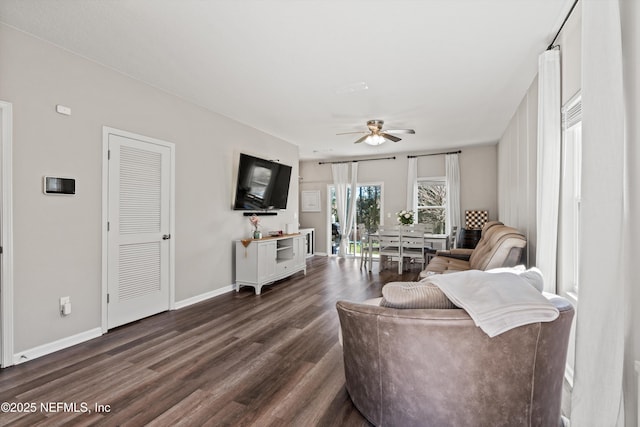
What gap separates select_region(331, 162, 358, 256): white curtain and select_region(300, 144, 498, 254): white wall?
0.25 meters

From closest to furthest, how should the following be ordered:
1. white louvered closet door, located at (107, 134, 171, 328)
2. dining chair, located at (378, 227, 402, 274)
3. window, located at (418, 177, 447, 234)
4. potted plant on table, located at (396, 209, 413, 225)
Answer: white louvered closet door, located at (107, 134, 171, 328)
dining chair, located at (378, 227, 402, 274)
potted plant on table, located at (396, 209, 413, 225)
window, located at (418, 177, 447, 234)

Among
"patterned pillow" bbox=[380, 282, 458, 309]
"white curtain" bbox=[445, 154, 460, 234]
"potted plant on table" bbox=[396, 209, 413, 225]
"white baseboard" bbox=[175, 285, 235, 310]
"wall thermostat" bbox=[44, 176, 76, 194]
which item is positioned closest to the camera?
"patterned pillow" bbox=[380, 282, 458, 309]

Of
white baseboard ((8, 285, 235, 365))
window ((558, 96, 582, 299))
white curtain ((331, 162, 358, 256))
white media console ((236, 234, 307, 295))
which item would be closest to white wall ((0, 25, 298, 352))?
white baseboard ((8, 285, 235, 365))

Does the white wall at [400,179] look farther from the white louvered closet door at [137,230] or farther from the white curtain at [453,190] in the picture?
the white louvered closet door at [137,230]

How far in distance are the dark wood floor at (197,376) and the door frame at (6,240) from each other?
23cm

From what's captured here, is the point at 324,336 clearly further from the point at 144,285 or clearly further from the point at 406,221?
the point at 406,221

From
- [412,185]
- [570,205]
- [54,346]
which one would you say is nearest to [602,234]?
[570,205]

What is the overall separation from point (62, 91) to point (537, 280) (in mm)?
4006

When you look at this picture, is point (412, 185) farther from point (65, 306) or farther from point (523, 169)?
point (65, 306)

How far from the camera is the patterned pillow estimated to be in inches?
59.1

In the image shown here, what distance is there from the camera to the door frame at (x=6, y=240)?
7.60ft

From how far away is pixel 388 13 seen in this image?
219 centimetres

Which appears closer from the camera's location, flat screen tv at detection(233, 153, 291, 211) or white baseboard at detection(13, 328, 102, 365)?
white baseboard at detection(13, 328, 102, 365)

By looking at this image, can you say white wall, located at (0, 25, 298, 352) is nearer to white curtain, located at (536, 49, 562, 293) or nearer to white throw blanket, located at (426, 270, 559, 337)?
white throw blanket, located at (426, 270, 559, 337)
